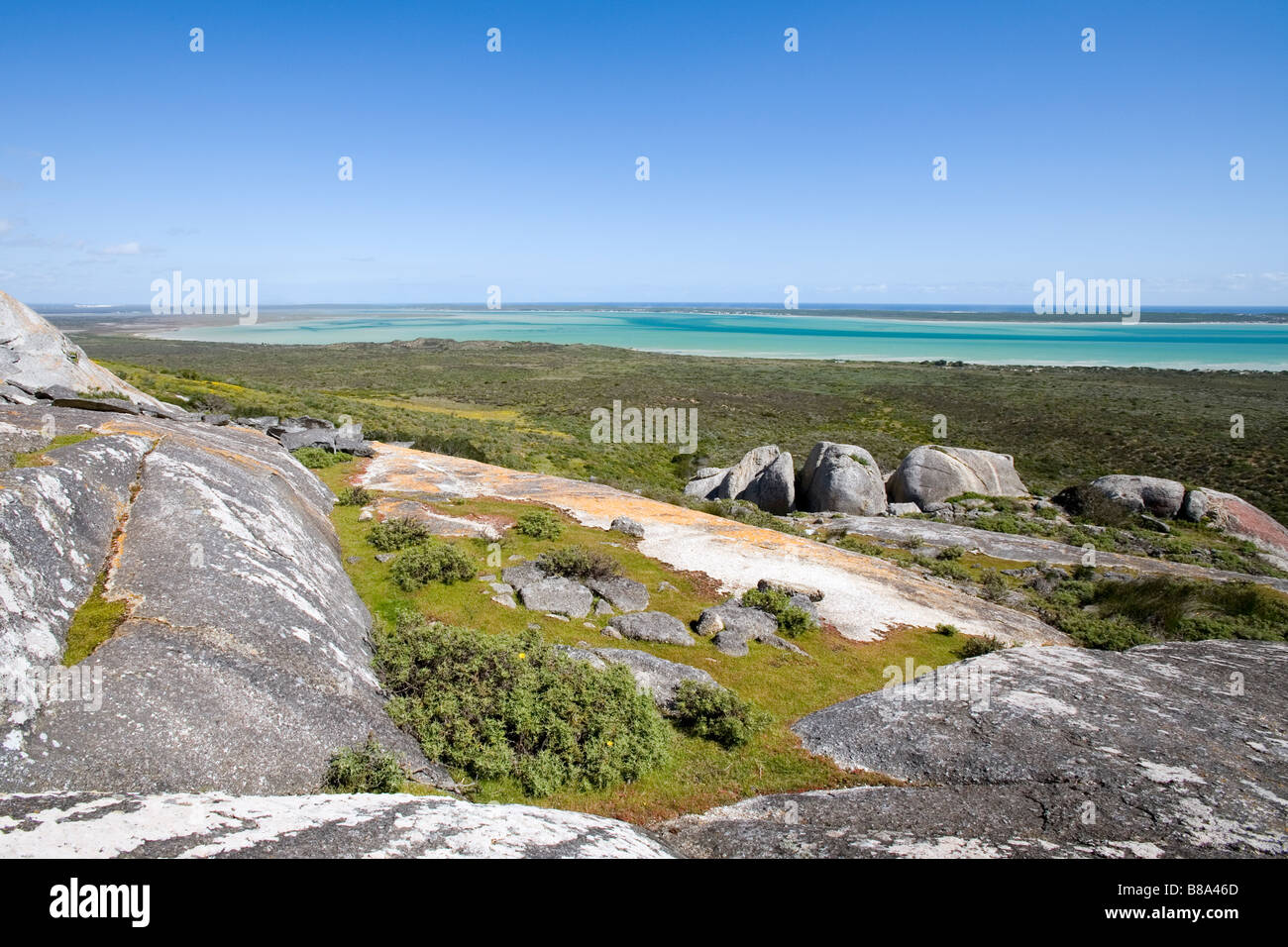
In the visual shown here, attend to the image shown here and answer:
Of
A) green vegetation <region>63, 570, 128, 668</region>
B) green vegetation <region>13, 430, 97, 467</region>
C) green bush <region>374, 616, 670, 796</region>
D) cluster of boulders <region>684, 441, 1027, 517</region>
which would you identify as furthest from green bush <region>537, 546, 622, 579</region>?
cluster of boulders <region>684, 441, 1027, 517</region>

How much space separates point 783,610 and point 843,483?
1972cm

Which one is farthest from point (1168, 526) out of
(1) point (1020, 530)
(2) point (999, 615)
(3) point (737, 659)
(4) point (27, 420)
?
(4) point (27, 420)

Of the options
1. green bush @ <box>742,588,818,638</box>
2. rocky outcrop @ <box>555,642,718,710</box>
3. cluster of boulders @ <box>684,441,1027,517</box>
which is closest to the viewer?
rocky outcrop @ <box>555,642,718,710</box>

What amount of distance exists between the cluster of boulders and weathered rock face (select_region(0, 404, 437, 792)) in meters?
26.4

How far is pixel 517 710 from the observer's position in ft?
30.2

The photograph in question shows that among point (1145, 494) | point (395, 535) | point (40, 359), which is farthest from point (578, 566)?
point (1145, 494)

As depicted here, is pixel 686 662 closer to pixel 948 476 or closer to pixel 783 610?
pixel 783 610

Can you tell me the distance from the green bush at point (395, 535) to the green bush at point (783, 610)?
847 centimetres

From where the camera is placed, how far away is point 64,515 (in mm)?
8602

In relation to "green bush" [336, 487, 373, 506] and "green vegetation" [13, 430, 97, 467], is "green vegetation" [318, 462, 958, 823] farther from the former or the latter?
"green vegetation" [13, 430, 97, 467]

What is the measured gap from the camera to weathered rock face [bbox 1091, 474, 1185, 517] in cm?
3372

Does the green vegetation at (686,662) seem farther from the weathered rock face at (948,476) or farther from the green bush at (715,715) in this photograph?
the weathered rock face at (948,476)
